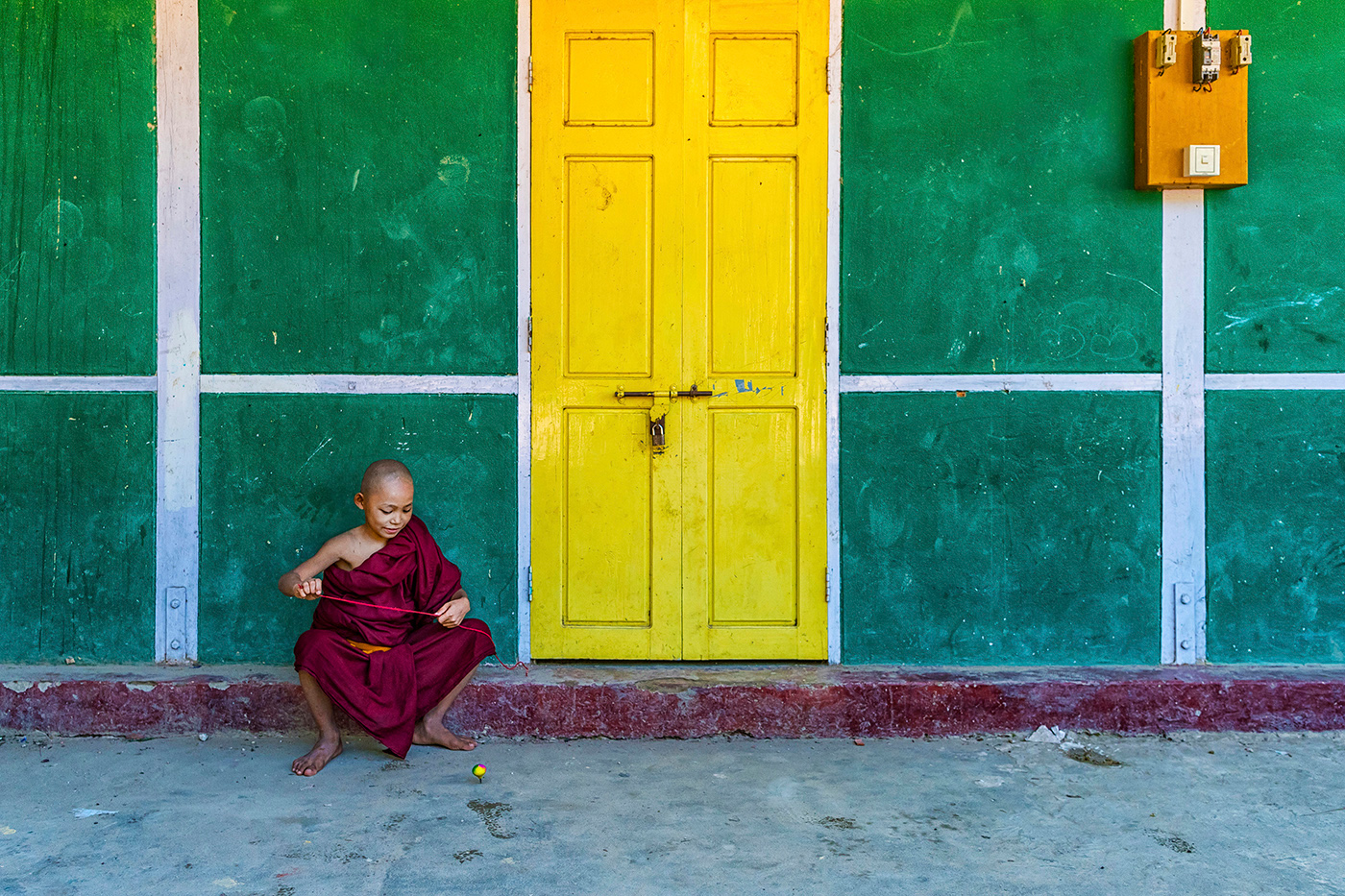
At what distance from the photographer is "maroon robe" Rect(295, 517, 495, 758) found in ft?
12.0

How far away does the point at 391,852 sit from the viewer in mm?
2982

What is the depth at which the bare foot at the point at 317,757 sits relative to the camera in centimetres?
364

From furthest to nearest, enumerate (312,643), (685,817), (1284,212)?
(1284,212) → (312,643) → (685,817)

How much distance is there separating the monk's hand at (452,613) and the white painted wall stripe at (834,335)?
1.49 metres

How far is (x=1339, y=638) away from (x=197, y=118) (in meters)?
5.13

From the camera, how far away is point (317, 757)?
3.68 metres

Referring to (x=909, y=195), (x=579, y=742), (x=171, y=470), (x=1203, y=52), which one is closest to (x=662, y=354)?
(x=909, y=195)

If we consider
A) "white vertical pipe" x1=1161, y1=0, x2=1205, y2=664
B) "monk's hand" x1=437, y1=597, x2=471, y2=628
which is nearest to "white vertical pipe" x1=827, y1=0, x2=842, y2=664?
"white vertical pipe" x1=1161, y1=0, x2=1205, y2=664

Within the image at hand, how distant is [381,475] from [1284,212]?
3729 mm

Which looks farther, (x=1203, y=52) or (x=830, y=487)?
(x=830, y=487)

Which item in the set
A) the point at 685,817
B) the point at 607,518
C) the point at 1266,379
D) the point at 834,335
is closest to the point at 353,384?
the point at 607,518

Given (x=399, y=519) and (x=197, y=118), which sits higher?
(x=197, y=118)

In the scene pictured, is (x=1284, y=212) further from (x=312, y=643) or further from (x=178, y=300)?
(x=178, y=300)

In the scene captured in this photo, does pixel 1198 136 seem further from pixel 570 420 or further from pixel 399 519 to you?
pixel 399 519
